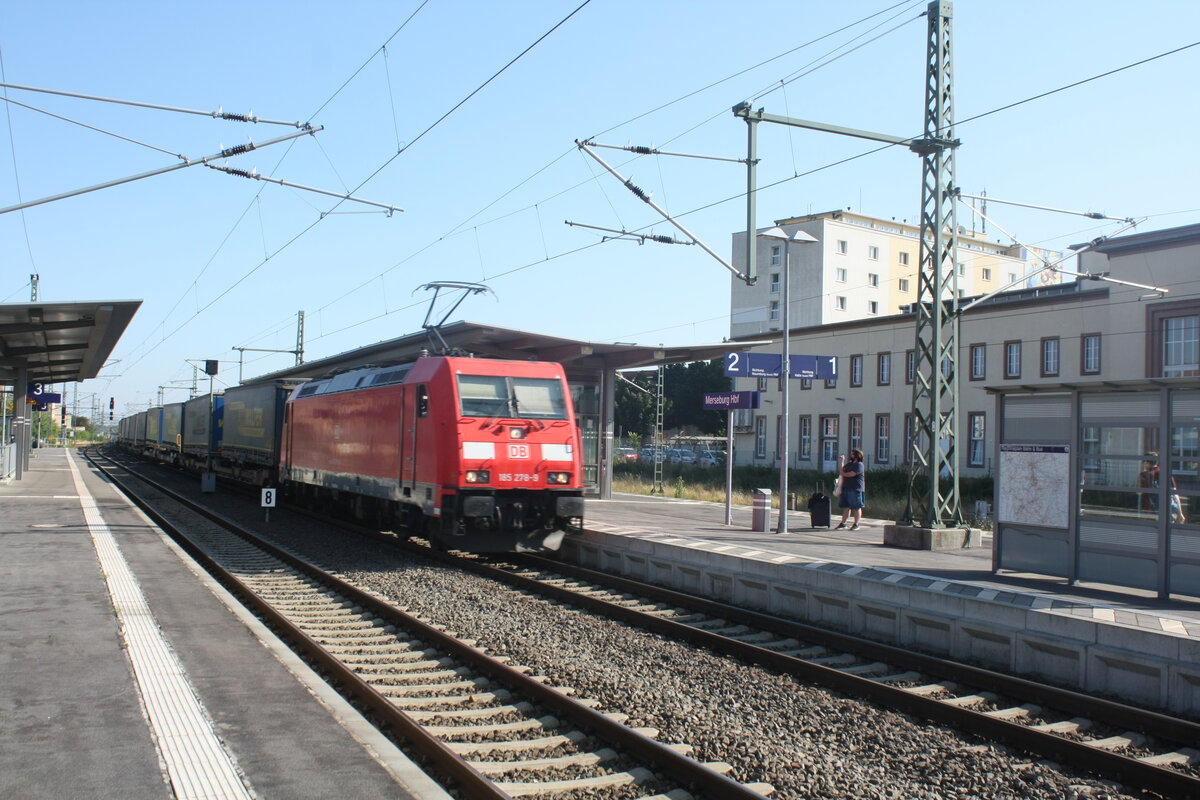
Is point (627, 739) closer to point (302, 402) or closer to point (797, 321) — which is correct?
point (302, 402)

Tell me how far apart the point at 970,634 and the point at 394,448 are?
A: 1022 centimetres

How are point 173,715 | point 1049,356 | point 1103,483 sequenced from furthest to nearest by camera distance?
point 1049,356
point 1103,483
point 173,715

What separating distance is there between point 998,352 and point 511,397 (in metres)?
31.3

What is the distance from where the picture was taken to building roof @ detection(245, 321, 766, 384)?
71.7ft

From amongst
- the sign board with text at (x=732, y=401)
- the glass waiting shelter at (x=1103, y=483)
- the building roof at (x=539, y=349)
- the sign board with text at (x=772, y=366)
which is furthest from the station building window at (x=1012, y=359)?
the glass waiting shelter at (x=1103, y=483)

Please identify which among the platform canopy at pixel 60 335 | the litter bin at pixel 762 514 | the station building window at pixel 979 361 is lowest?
the litter bin at pixel 762 514

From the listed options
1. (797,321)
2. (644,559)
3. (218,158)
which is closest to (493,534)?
(644,559)

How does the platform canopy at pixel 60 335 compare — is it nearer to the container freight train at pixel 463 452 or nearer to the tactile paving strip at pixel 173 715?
the container freight train at pixel 463 452

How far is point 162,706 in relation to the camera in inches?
248

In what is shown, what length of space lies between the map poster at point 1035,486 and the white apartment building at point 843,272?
4977 cm

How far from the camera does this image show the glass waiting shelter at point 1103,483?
1010 centimetres

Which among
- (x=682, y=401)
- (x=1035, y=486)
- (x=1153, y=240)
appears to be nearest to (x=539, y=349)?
(x=1035, y=486)

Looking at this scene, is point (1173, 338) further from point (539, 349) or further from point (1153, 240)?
point (539, 349)

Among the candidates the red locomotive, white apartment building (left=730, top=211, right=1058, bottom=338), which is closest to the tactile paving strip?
the red locomotive
